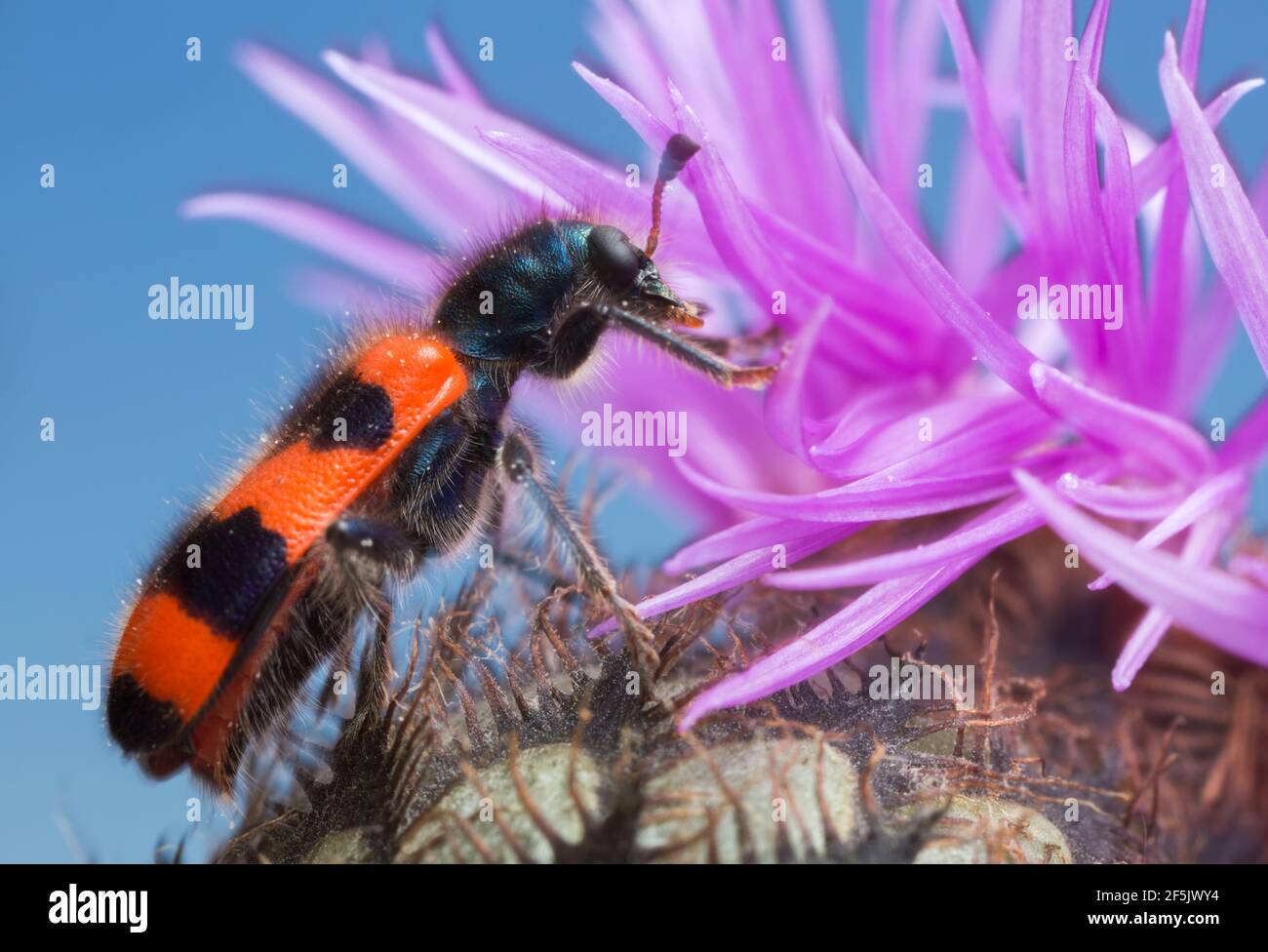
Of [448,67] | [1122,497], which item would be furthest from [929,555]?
[448,67]

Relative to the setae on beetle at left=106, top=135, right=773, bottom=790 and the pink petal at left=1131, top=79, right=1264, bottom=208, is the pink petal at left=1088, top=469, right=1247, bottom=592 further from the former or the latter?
the setae on beetle at left=106, top=135, right=773, bottom=790

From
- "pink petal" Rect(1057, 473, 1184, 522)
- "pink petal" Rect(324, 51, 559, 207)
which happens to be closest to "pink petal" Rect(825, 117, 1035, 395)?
"pink petal" Rect(1057, 473, 1184, 522)

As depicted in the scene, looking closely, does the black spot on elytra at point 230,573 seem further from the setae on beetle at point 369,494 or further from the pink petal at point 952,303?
the pink petal at point 952,303

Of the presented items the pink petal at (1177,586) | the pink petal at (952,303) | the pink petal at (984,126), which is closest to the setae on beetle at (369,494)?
the pink petal at (952,303)

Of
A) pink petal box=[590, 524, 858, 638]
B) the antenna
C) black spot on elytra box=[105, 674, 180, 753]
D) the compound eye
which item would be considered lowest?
black spot on elytra box=[105, 674, 180, 753]

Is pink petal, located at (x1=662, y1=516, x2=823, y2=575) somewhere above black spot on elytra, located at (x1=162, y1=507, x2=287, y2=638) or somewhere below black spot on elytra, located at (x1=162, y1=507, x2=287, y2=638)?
above

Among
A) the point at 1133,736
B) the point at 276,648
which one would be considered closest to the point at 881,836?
the point at 1133,736
